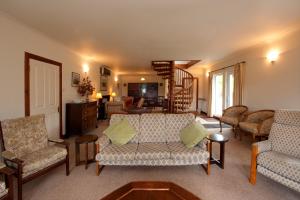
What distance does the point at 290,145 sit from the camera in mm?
2459

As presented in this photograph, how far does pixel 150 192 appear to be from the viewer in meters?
1.59

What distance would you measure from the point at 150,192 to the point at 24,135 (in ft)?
6.87

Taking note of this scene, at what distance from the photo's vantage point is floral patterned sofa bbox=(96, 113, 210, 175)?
2508 millimetres

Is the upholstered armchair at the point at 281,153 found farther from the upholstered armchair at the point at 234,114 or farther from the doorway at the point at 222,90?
the doorway at the point at 222,90

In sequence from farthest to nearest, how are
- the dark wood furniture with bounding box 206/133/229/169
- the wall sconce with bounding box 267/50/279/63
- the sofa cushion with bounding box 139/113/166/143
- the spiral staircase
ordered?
the spiral staircase → the wall sconce with bounding box 267/50/279/63 → the sofa cushion with bounding box 139/113/166/143 → the dark wood furniture with bounding box 206/133/229/169

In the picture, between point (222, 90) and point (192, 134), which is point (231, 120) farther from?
point (192, 134)

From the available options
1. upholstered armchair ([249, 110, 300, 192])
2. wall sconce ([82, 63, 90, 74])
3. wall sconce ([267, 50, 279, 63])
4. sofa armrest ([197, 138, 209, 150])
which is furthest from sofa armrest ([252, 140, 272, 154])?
wall sconce ([82, 63, 90, 74])

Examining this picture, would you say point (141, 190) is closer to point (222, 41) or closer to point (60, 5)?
point (60, 5)

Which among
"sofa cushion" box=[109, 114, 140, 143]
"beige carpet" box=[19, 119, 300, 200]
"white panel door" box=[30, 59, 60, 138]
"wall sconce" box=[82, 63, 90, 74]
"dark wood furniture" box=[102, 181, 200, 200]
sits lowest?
"beige carpet" box=[19, 119, 300, 200]

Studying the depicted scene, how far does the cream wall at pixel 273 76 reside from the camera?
11.9 feet

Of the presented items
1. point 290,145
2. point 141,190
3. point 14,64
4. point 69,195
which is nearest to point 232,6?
point 290,145

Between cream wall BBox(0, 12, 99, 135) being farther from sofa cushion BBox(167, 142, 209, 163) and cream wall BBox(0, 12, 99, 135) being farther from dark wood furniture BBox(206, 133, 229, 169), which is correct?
dark wood furniture BBox(206, 133, 229, 169)

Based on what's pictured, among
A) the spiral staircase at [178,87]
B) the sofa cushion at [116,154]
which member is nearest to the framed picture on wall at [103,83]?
the spiral staircase at [178,87]

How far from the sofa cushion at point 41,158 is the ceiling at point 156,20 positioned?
2.17 meters
